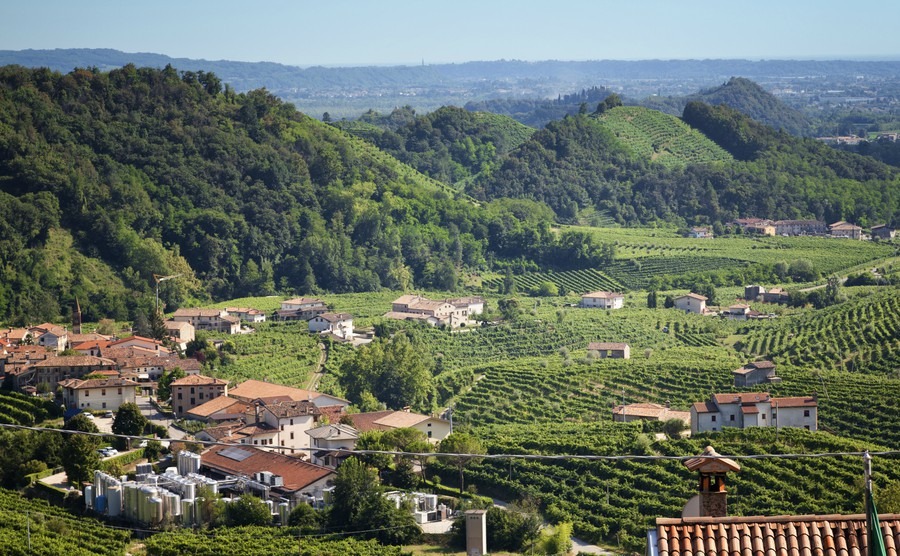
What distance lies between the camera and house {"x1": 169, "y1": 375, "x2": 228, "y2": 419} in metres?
34.7

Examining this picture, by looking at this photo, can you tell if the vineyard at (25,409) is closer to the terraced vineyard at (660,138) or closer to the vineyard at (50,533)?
the vineyard at (50,533)

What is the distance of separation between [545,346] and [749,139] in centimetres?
4222

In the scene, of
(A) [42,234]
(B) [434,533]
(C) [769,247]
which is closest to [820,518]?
(B) [434,533]

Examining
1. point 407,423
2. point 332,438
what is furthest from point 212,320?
point 332,438

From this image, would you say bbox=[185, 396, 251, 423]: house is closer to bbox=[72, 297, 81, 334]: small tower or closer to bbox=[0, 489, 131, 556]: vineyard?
bbox=[0, 489, 131, 556]: vineyard

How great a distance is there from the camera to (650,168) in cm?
8050

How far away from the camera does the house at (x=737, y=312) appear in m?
50.0

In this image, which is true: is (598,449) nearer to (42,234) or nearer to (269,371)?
(269,371)

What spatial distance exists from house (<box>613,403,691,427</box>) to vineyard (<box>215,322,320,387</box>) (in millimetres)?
10063

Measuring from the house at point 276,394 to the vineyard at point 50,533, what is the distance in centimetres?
885

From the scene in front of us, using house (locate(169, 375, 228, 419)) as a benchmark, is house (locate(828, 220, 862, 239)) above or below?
below

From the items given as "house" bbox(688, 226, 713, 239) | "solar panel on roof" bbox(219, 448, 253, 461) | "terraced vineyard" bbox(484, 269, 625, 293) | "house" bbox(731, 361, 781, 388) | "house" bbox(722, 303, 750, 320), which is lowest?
"terraced vineyard" bbox(484, 269, 625, 293)

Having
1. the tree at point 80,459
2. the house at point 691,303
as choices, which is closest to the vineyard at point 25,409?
the tree at point 80,459

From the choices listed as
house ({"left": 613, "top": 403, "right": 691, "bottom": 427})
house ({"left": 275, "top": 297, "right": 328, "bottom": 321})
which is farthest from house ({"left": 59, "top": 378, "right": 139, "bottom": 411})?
house ({"left": 275, "top": 297, "right": 328, "bottom": 321})
